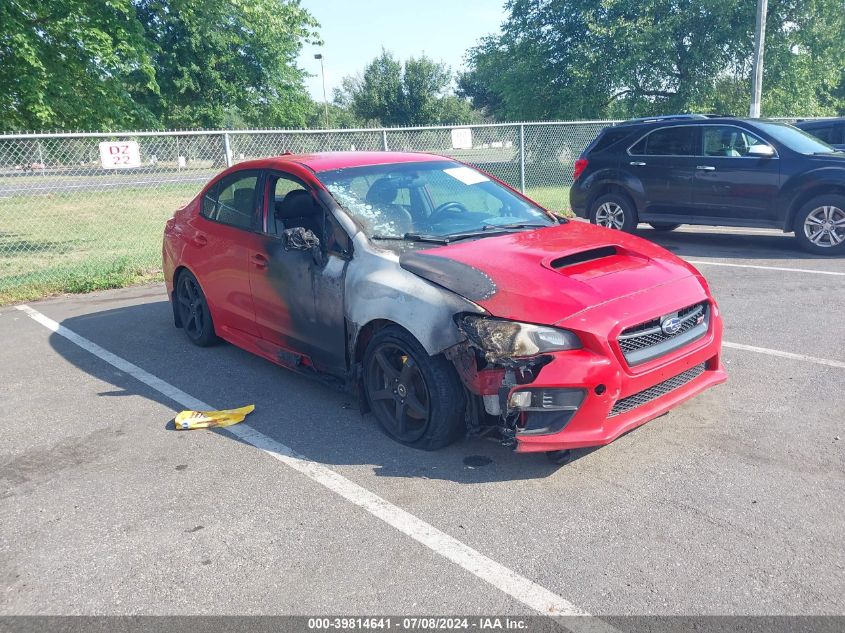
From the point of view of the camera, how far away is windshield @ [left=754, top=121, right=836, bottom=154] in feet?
31.3

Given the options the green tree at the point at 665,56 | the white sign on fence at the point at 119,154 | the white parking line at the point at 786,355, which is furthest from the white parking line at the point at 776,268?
the green tree at the point at 665,56

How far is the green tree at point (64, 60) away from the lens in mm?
11148

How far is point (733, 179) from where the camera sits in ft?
31.9

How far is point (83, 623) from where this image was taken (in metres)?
2.75

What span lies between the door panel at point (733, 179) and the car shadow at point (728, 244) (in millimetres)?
462

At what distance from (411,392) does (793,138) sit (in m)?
8.14

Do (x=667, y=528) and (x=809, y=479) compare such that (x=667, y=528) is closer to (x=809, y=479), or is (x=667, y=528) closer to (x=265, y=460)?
(x=809, y=479)

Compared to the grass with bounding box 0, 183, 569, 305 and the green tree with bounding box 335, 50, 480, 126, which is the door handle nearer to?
the grass with bounding box 0, 183, 569, 305

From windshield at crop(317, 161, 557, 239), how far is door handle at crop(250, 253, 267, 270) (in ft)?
2.36

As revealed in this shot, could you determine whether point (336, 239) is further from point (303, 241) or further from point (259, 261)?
point (259, 261)

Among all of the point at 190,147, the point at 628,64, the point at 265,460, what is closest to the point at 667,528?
the point at 265,460

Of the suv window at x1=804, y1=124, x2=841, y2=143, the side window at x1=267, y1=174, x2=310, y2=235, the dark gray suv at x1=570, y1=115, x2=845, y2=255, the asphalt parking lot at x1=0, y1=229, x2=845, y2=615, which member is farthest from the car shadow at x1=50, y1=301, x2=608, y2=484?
the suv window at x1=804, y1=124, x2=841, y2=143

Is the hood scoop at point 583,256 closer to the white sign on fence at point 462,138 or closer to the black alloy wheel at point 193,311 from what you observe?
the black alloy wheel at point 193,311

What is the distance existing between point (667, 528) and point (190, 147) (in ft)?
30.0
